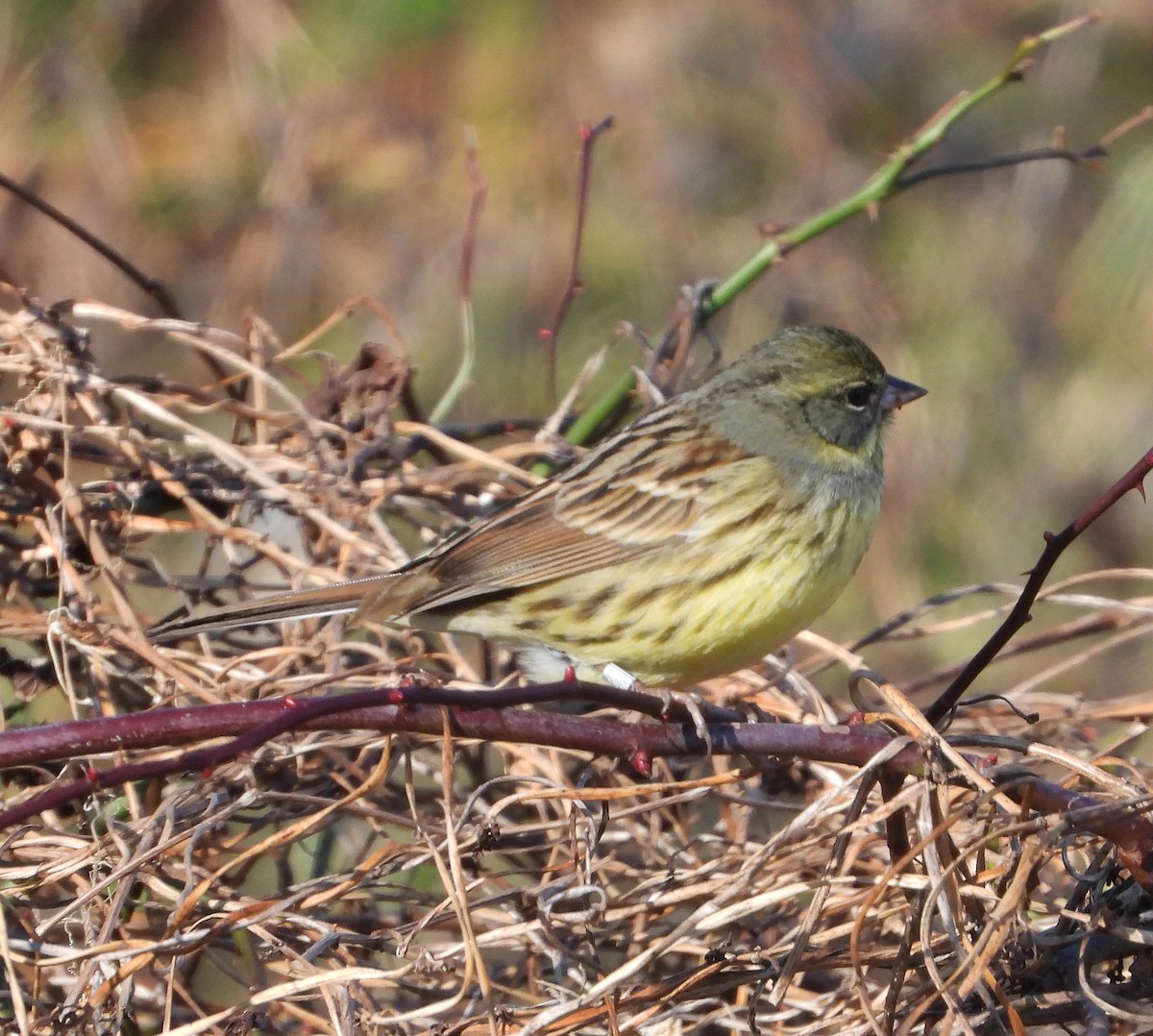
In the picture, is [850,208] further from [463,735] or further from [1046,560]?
[463,735]

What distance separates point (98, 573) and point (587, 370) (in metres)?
1.08

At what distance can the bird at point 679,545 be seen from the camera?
2871 mm

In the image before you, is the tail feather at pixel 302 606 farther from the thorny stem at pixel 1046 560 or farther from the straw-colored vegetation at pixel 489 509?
the thorny stem at pixel 1046 560

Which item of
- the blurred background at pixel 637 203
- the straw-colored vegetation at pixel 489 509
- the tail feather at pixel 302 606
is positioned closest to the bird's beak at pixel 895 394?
the straw-colored vegetation at pixel 489 509

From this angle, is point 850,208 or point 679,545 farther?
point 850,208

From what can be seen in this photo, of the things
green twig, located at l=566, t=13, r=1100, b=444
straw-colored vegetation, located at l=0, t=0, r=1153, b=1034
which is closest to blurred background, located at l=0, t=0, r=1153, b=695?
straw-colored vegetation, located at l=0, t=0, r=1153, b=1034

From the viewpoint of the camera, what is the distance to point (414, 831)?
2.44 metres

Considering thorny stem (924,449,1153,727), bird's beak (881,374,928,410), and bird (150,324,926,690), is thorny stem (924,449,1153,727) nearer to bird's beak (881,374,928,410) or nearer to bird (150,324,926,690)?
bird (150,324,926,690)

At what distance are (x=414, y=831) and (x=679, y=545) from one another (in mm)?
910

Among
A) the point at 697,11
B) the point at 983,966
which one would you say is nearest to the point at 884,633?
the point at 983,966

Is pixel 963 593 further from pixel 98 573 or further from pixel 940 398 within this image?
pixel 940 398

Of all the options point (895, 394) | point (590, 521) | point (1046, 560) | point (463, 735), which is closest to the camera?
point (463, 735)

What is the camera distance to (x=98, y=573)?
278 cm

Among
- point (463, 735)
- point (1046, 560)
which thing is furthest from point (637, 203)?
point (463, 735)
